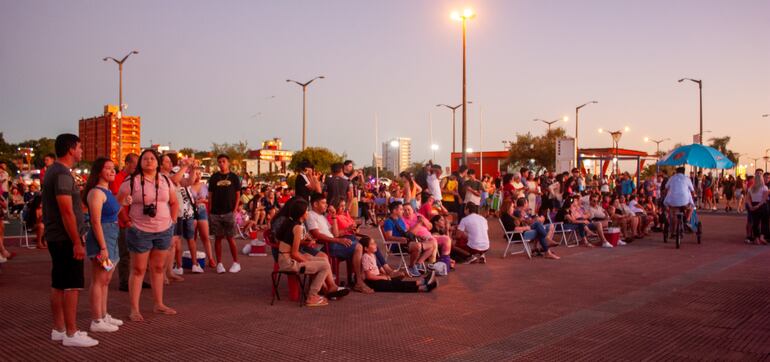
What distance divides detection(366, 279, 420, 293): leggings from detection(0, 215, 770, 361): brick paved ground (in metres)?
0.16

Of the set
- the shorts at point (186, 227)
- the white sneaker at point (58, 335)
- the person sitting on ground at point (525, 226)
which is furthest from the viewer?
the person sitting on ground at point (525, 226)

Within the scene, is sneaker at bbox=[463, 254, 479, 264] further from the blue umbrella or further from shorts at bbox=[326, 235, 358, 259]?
the blue umbrella

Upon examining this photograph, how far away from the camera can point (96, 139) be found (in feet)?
275

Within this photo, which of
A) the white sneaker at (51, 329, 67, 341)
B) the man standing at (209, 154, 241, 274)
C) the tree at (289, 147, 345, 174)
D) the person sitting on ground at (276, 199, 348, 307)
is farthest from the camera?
the tree at (289, 147, 345, 174)

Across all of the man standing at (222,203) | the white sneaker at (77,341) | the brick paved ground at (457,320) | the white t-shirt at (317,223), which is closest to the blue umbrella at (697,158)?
the brick paved ground at (457,320)

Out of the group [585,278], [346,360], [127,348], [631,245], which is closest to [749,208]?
[631,245]

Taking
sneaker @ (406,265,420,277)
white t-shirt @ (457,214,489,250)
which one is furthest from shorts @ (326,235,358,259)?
white t-shirt @ (457,214,489,250)

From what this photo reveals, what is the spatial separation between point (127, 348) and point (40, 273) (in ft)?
15.8

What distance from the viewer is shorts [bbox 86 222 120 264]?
223 inches

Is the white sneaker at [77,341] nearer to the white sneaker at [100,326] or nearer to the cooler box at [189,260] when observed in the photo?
the white sneaker at [100,326]

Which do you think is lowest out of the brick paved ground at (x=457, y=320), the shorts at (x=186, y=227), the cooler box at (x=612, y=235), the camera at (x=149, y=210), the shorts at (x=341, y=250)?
the brick paved ground at (x=457, y=320)

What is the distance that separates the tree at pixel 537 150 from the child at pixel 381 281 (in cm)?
5557

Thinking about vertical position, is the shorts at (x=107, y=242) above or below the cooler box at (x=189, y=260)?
above

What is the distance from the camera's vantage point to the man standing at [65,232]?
16.6 ft
